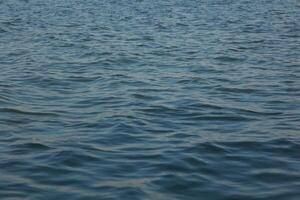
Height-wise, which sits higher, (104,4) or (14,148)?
(104,4)

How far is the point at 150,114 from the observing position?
1295cm

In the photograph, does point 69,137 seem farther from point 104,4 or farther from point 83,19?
point 104,4

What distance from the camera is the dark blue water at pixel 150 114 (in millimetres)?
9070

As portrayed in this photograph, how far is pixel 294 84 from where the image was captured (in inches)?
623

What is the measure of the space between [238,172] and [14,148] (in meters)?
4.17

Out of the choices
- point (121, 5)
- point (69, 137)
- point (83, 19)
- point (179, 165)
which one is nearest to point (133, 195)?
point (179, 165)

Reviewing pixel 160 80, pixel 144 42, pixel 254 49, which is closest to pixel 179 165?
pixel 160 80

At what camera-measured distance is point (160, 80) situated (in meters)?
16.4

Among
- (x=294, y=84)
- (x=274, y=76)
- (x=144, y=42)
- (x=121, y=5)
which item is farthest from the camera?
(x=121, y=5)

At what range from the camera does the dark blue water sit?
9.07 meters

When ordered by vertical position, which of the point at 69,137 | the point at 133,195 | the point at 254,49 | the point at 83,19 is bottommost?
the point at 133,195

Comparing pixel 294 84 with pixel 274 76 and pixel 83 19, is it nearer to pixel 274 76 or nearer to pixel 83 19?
pixel 274 76

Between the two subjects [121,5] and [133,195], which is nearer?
[133,195]

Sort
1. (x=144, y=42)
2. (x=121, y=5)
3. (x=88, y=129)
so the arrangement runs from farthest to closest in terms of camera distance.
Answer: (x=121, y=5)
(x=144, y=42)
(x=88, y=129)
